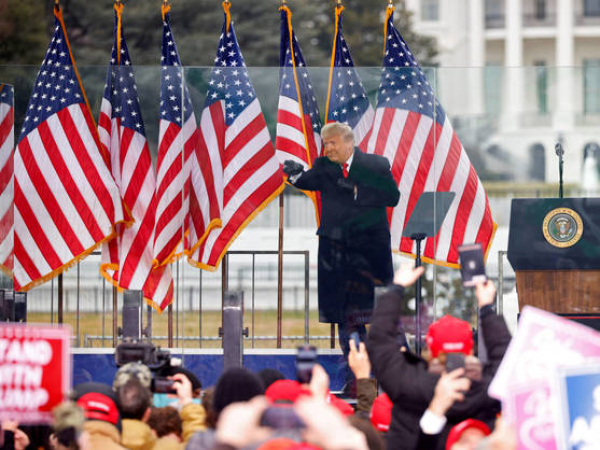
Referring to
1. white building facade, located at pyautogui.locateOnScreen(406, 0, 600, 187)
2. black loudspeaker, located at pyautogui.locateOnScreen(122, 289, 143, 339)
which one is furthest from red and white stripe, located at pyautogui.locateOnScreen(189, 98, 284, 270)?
white building facade, located at pyautogui.locateOnScreen(406, 0, 600, 187)

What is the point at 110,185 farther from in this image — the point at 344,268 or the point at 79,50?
the point at 79,50

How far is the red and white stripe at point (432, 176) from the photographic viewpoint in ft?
30.5

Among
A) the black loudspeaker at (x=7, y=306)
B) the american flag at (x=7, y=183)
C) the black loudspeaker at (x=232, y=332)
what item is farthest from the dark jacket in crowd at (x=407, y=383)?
the american flag at (x=7, y=183)

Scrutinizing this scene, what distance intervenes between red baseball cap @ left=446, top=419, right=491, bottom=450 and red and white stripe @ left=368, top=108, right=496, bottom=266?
3658mm

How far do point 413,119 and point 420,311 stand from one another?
1599 millimetres

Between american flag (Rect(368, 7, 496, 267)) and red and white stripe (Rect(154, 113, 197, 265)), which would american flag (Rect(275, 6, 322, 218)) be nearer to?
american flag (Rect(368, 7, 496, 267))

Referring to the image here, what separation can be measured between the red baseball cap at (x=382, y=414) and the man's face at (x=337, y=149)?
292 cm

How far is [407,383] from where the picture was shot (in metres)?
5.79

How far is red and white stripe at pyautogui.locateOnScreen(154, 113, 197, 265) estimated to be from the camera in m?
9.25

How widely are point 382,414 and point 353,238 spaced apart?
2.84 meters

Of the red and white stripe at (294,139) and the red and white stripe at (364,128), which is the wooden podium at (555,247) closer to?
the red and white stripe at (364,128)

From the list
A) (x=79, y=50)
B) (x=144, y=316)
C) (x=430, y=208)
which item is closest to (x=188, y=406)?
(x=144, y=316)

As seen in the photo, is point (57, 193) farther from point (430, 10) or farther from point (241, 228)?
point (430, 10)

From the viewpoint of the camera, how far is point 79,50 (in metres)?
27.7
